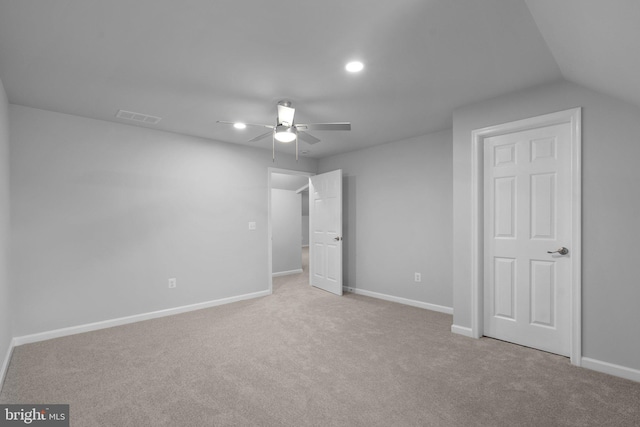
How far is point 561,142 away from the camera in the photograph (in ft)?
9.09

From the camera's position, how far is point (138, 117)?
11.6 ft

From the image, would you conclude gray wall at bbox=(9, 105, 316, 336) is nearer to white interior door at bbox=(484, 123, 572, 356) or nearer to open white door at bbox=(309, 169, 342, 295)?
open white door at bbox=(309, 169, 342, 295)

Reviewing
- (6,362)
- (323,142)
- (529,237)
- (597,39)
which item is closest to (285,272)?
(323,142)

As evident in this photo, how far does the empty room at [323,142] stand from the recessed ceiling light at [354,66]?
0.10 ft

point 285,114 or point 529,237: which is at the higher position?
point 285,114

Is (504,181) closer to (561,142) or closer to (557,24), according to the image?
(561,142)

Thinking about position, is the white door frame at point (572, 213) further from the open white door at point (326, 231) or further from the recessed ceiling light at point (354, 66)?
the open white door at point (326, 231)

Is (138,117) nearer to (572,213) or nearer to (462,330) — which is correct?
(462,330)

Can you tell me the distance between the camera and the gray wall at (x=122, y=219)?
10.5ft

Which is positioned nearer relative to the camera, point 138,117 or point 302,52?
point 302,52

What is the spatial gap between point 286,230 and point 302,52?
550 cm

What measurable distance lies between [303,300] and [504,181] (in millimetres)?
3207

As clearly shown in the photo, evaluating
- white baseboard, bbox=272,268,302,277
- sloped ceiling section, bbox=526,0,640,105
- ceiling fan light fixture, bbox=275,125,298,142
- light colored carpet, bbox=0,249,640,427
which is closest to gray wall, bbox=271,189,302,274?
white baseboard, bbox=272,268,302,277

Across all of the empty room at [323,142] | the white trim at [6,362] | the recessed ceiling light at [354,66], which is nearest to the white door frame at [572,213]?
the empty room at [323,142]
